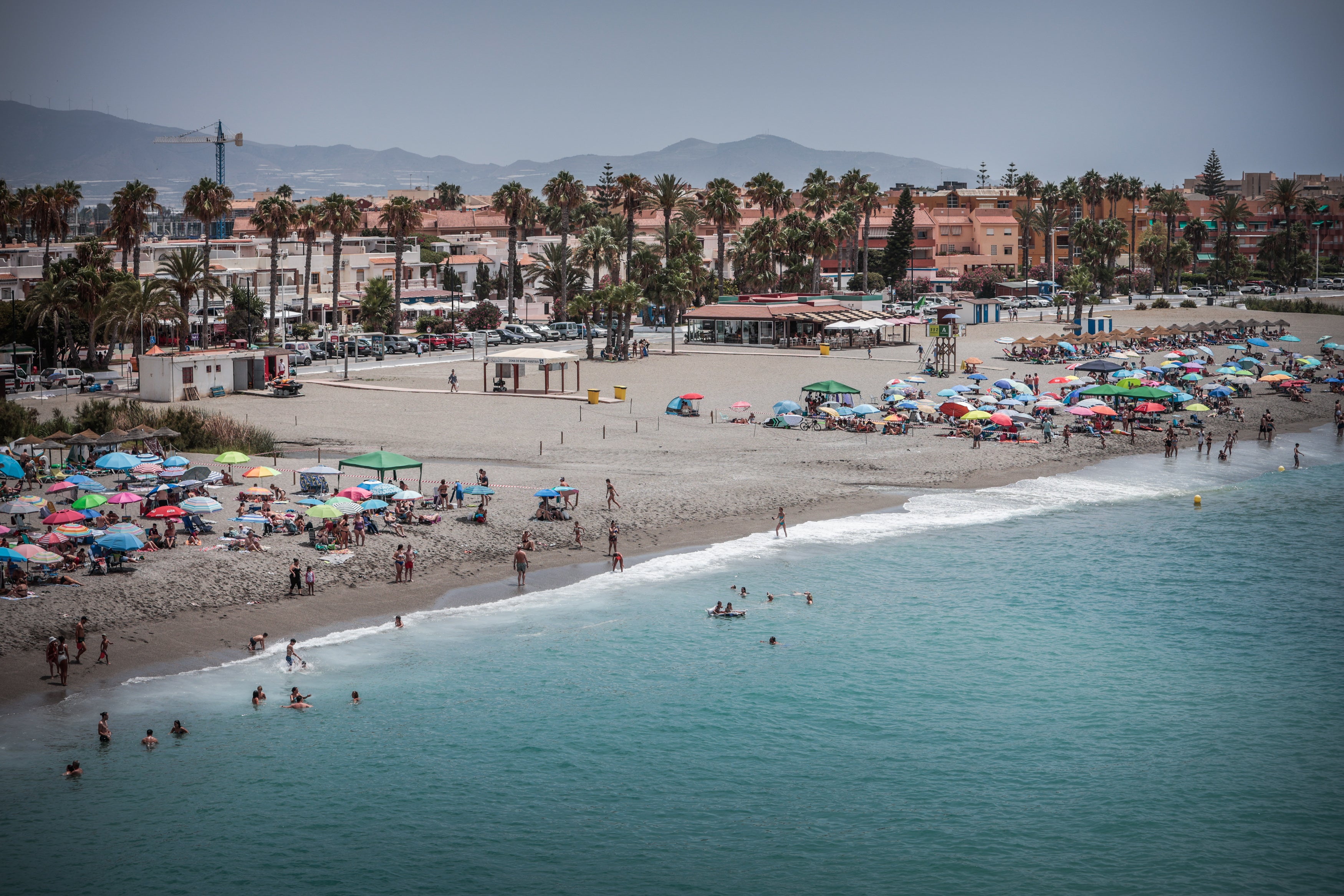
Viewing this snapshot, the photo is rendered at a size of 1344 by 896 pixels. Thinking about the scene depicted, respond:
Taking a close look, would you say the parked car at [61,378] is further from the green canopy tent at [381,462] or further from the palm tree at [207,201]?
the green canopy tent at [381,462]

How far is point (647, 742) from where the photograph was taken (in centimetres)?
2369

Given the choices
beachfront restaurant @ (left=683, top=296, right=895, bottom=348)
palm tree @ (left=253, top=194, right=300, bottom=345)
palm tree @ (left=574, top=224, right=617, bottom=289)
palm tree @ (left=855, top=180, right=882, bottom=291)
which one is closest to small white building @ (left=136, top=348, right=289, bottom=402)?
palm tree @ (left=253, top=194, right=300, bottom=345)

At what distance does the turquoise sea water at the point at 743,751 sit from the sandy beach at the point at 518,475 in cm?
198

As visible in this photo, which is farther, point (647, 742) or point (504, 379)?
point (504, 379)

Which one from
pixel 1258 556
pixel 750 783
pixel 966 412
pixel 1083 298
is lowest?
pixel 750 783

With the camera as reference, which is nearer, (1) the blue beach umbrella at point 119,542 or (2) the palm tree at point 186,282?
(1) the blue beach umbrella at point 119,542

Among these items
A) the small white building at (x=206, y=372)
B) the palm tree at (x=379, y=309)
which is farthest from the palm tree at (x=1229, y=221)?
the small white building at (x=206, y=372)

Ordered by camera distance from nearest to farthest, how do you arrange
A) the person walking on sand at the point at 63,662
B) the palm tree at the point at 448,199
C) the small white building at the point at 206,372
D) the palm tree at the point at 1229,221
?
the person walking on sand at the point at 63,662, the small white building at the point at 206,372, the palm tree at the point at 1229,221, the palm tree at the point at 448,199

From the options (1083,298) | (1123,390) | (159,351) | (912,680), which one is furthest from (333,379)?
(1083,298)

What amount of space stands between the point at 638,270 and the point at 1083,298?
4216 centimetres

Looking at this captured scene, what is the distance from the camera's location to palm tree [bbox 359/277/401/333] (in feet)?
300

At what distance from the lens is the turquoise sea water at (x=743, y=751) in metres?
19.4

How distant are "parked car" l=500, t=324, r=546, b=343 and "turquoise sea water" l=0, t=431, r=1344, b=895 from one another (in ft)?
184

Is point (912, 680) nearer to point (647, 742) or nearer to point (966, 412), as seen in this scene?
point (647, 742)
